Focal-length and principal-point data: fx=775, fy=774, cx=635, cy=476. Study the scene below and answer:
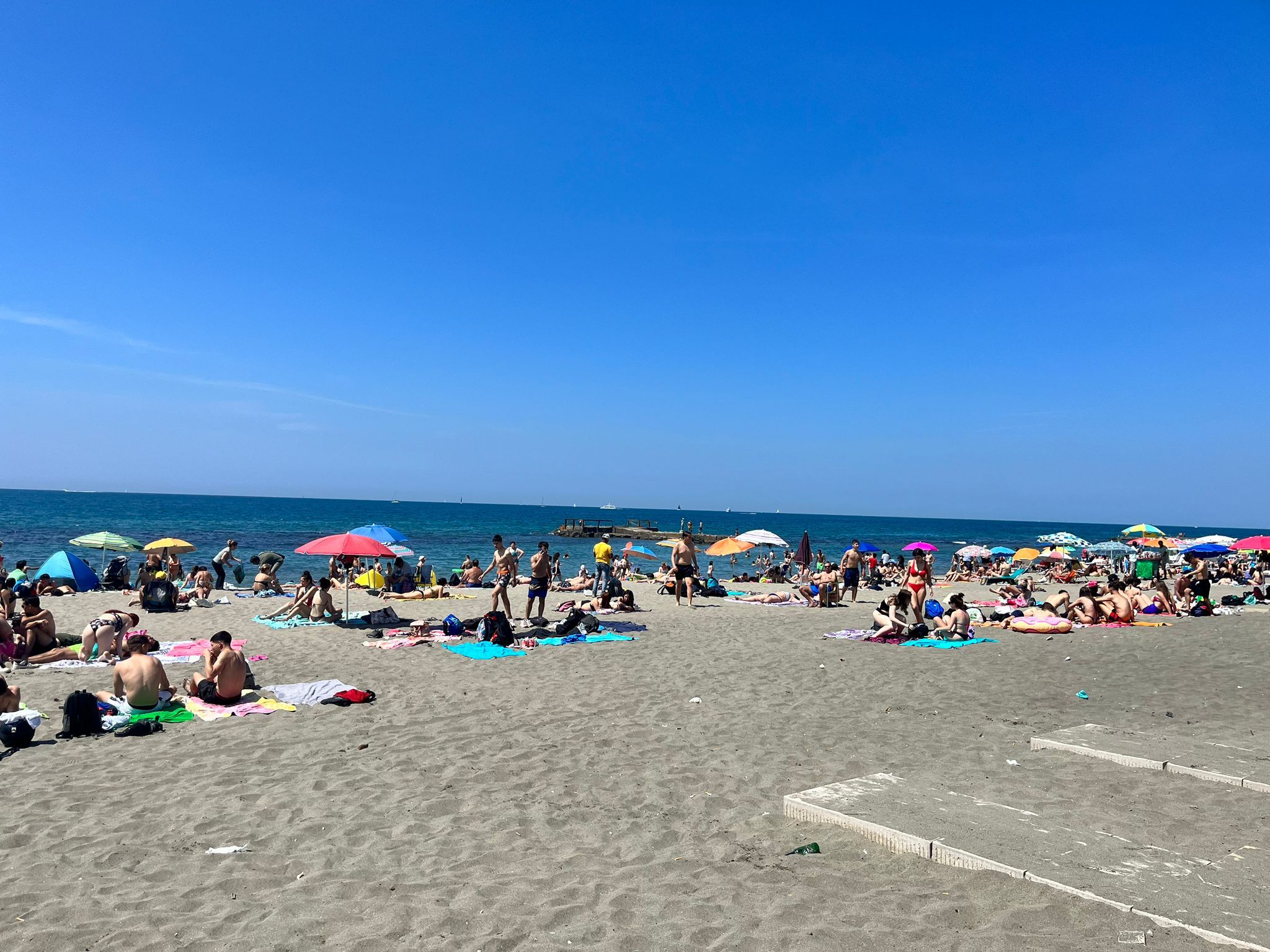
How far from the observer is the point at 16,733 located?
654 centimetres

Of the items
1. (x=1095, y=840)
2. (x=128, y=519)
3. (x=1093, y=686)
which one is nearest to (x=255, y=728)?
(x=1095, y=840)

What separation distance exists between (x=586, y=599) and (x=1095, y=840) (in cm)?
1524

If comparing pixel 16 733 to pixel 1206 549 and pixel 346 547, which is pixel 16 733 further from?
pixel 1206 549

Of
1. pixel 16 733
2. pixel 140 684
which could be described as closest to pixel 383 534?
pixel 140 684

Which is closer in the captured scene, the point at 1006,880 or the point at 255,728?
the point at 1006,880

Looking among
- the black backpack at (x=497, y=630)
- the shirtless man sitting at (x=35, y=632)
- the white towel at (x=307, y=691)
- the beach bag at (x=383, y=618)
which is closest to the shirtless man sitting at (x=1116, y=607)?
the black backpack at (x=497, y=630)

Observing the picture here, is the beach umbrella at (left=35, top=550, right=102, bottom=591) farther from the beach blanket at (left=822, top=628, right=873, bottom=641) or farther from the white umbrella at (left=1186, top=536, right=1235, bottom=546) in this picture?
the white umbrella at (left=1186, top=536, right=1235, bottom=546)

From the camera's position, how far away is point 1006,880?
13.0ft

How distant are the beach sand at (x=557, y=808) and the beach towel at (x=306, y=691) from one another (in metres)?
0.39

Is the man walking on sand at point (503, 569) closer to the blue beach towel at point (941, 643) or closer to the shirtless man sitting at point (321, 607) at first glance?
the shirtless man sitting at point (321, 607)

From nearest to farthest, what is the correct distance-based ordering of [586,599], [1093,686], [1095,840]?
[1095,840]
[1093,686]
[586,599]

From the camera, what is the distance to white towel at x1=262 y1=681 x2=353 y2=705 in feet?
27.1

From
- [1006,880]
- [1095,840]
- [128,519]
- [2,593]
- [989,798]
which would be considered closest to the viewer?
[1006,880]

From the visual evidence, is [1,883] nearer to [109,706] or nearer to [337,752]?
[337,752]
